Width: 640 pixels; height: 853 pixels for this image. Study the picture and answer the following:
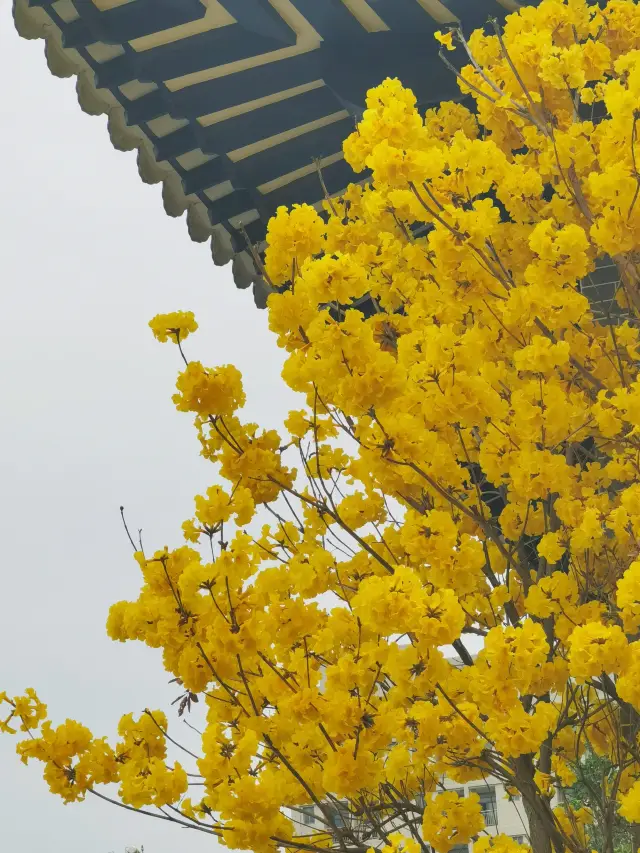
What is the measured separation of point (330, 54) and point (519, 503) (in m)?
2.22

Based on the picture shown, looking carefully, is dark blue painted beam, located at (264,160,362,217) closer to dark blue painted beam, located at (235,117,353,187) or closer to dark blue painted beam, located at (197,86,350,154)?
dark blue painted beam, located at (235,117,353,187)

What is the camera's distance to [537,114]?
291cm

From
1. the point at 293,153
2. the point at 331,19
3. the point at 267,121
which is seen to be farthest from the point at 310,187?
the point at 331,19

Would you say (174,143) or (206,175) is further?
(206,175)

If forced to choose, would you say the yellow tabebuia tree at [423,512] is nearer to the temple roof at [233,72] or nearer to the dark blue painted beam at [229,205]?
the temple roof at [233,72]

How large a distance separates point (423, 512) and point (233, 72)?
2282 millimetres

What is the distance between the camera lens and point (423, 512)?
2.88m

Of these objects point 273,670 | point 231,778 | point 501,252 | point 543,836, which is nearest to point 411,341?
point 501,252

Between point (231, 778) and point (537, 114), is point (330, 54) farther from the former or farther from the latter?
point (231, 778)

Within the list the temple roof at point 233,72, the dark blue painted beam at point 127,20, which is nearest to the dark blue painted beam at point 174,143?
the temple roof at point 233,72

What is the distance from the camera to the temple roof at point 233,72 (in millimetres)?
3613

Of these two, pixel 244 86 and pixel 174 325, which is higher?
pixel 244 86

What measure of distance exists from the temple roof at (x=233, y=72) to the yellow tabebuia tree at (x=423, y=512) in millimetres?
637

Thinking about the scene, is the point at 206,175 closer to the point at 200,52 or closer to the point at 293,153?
the point at 293,153
